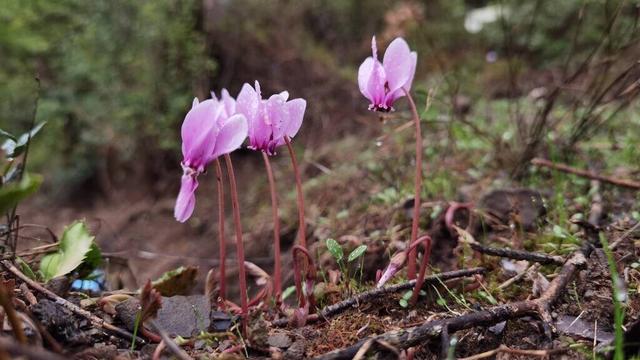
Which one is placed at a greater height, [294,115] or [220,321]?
[294,115]

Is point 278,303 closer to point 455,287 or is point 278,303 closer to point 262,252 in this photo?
point 455,287

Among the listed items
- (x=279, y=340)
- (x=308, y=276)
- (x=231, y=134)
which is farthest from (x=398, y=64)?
(x=279, y=340)

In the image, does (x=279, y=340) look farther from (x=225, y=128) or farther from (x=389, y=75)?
(x=389, y=75)

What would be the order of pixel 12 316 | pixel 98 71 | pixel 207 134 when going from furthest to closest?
pixel 98 71, pixel 207 134, pixel 12 316

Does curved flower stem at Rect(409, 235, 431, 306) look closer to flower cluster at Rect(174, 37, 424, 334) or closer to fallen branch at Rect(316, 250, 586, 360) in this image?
flower cluster at Rect(174, 37, 424, 334)

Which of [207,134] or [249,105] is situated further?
[249,105]

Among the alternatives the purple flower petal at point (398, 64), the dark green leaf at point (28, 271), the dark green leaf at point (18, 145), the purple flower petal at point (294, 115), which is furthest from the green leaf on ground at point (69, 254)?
the purple flower petal at point (398, 64)
